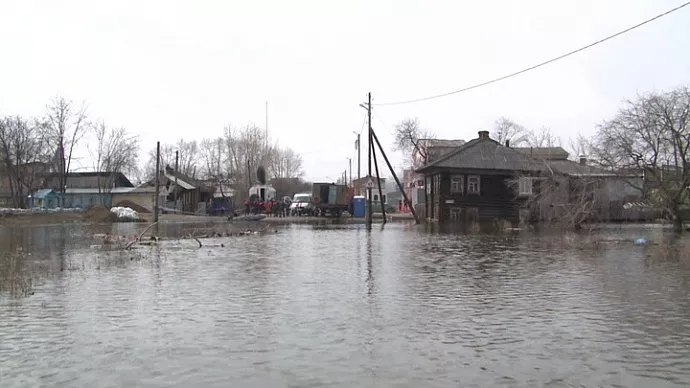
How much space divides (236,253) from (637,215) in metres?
39.0

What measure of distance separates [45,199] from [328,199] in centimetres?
2602

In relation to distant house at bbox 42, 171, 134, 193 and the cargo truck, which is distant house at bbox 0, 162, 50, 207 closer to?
distant house at bbox 42, 171, 134, 193

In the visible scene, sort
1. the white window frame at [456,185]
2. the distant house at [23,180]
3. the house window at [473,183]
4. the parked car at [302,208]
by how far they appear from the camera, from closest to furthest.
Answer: the white window frame at [456,185] < the house window at [473,183] < the distant house at [23,180] < the parked car at [302,208]

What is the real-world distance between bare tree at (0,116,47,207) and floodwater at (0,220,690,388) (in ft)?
148

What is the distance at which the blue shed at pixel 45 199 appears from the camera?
185 ft

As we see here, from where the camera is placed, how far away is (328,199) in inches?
2339

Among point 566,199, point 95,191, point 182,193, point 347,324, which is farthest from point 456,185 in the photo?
point 347,324

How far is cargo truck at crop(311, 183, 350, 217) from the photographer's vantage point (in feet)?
194

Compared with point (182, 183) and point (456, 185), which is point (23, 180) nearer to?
point (182, 183)

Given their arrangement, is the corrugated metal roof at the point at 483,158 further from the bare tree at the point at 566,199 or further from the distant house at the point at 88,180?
the distant house at the point at 88,180

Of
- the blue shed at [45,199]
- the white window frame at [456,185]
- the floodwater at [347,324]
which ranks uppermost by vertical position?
the white window frame at [456,185]

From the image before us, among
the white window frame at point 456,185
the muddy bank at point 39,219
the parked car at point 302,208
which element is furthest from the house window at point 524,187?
the muddy bank at point 39,219

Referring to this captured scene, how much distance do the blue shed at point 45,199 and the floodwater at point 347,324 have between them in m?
43.7

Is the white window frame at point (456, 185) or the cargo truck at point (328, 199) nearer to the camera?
the white window frame at point (456, 185)
